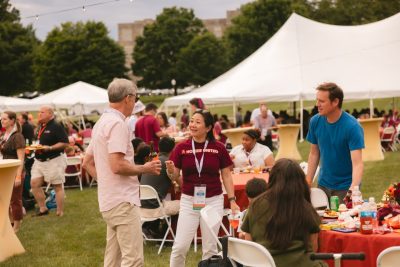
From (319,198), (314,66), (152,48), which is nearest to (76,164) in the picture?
(314,66)

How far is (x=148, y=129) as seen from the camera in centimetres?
1171

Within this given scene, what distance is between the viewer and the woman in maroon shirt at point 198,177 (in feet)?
20.2

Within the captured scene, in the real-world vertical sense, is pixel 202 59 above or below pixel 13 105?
above

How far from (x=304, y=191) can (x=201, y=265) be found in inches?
40.8

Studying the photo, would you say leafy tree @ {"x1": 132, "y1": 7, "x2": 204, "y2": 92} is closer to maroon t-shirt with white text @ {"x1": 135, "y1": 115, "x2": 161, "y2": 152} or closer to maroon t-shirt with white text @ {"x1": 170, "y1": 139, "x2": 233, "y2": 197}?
maroon t-shirt with white text @ {"x1": 135, "y1": 115, "x2": 161, "y2": 152}

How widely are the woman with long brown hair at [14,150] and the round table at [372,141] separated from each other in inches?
416

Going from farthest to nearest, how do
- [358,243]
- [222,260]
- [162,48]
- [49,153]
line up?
[162,48]
[49,153]
[358,243]
[222,260]

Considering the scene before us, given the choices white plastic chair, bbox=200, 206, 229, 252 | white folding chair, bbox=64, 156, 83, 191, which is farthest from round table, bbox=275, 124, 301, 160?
white plastic chair, bbox=200, 206, 229, 252

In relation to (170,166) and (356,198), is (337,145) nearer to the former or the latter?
(356,198)

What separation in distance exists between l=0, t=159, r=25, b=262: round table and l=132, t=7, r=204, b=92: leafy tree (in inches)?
2754

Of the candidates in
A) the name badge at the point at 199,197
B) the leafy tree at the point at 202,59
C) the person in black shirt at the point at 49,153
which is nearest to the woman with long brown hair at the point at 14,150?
the person in black shirt at the point at 49,153

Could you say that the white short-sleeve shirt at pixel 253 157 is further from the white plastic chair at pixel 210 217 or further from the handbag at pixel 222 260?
the handbag at pixel 222 260

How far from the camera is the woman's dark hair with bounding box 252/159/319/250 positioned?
13.7ft

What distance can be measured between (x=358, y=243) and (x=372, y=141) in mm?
13721
